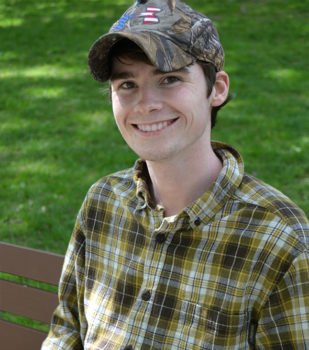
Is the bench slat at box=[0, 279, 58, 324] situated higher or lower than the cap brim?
lower

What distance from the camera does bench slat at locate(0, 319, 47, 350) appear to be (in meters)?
2.89

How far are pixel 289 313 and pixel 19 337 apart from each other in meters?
1.65

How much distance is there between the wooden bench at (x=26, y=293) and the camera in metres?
2.77

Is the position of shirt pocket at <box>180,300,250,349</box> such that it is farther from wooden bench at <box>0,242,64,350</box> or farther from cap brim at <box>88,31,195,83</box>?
wooden bench at <box>0,242,64,350</box>

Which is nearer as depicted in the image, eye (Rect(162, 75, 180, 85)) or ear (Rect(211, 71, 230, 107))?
eye (Rect(162, 75, 180, 85))

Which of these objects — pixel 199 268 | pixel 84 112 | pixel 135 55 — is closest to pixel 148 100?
pixel 135 55

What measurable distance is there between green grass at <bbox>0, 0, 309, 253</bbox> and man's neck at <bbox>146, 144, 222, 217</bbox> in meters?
2.19

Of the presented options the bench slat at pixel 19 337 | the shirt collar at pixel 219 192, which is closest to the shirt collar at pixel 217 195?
the shirt collar at pixel 219 192

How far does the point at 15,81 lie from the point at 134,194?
541 cm

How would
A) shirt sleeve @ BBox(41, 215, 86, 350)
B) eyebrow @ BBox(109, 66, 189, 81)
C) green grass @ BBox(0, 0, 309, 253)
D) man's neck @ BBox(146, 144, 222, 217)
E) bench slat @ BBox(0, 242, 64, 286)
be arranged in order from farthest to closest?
green grass @ BBox(0, 0, 309, 253)
bench slat @ BBox(0, 242, 64, 286)
shirt sleeve @ BBox(41, 215, 86, 350)
man's neck @ BBox(146, 144, 222, 217)
eyebrow @ BBox(109, 66, 189, 81)

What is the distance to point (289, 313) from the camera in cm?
182

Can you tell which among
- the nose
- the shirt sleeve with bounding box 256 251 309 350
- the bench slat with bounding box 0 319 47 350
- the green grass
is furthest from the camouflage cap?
the green grass

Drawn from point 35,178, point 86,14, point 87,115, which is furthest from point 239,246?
point 86,14

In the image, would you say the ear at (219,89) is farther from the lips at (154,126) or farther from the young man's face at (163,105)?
the lips at (154,126)
